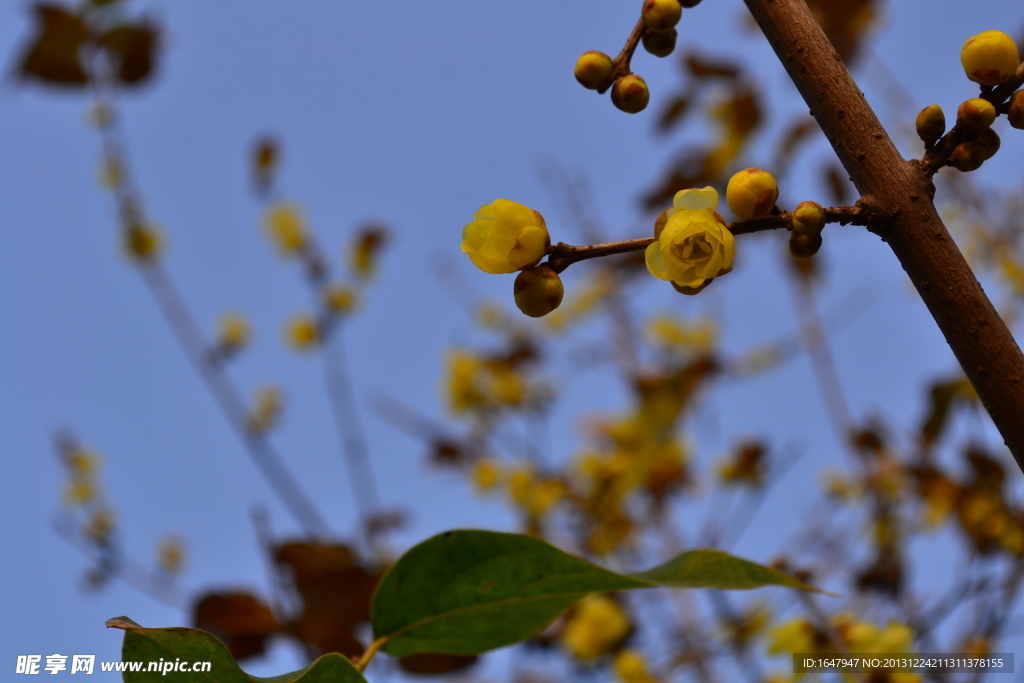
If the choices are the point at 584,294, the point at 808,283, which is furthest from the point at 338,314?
the point at 808,283

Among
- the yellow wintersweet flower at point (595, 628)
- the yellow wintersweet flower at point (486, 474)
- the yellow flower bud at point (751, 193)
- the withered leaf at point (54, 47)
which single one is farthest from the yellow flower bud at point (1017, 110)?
the yellow wintersweet flower at point (486, 474)

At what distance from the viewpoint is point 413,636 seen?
1.03 m

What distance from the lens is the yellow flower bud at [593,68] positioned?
94 cm

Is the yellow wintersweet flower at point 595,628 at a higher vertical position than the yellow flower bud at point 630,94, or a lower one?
higher

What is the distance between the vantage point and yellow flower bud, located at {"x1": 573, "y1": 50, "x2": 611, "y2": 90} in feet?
3.07

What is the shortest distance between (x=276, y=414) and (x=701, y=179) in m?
2.81

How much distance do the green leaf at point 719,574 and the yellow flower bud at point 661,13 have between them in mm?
667

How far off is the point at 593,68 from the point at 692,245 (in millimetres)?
323

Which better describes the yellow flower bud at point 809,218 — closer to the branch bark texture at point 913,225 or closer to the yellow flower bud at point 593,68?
the branch bark texture at point 913,225

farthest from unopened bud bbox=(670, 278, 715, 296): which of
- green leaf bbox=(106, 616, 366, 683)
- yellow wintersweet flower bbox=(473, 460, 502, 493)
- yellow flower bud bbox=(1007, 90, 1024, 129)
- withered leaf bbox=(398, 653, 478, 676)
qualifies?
yellow wintersweet flower bbox=(473, 460, 502, 493)

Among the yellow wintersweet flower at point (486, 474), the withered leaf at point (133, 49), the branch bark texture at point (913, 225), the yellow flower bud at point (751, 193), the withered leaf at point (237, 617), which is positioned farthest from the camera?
the yellow wintersweet flower at point (486, 474)

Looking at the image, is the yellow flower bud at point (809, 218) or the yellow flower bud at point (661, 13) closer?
the yellow flower bud at point (809, 218)

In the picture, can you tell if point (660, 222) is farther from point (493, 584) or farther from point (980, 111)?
point (493, 584)

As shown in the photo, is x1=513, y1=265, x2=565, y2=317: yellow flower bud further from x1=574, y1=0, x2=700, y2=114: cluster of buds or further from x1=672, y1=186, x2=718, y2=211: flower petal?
x1=574, y1=0, x2=700, y2=114: cluster of buds
